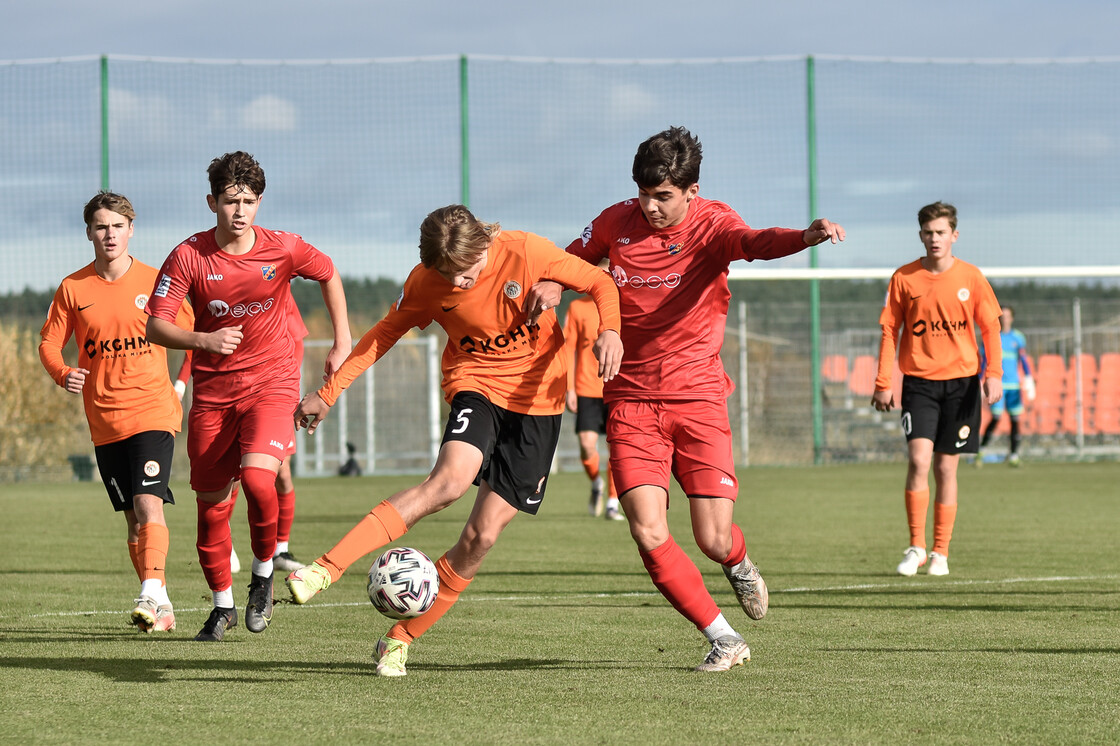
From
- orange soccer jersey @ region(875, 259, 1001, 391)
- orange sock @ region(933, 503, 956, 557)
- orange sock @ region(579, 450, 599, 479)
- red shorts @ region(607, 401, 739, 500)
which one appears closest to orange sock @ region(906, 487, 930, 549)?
orange sock @ region(933, 503, 956, 557)

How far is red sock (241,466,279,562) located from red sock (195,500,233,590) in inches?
6.1

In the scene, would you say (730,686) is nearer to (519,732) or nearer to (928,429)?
(519,732)

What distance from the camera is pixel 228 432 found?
622 cm

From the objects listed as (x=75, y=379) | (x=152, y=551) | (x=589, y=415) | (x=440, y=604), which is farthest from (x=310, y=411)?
(x=589, y=415)

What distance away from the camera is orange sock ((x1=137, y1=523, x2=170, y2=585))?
649 cm

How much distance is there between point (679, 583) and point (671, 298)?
3.56 feet

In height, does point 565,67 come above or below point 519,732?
above

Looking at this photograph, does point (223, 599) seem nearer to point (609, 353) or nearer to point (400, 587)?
point (400, 587)

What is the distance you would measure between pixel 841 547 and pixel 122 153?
13.6m

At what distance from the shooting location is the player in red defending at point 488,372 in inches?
199

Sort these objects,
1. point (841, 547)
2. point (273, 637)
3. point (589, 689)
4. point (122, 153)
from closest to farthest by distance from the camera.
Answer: point (589, 689) < point (273, 637) < point (841, 547) < point (122, 153)

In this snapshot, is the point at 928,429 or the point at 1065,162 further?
the point at 1065,162

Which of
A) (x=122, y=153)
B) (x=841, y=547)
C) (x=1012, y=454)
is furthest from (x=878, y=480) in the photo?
(x=122, y=153)

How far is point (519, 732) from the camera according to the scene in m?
4.00
